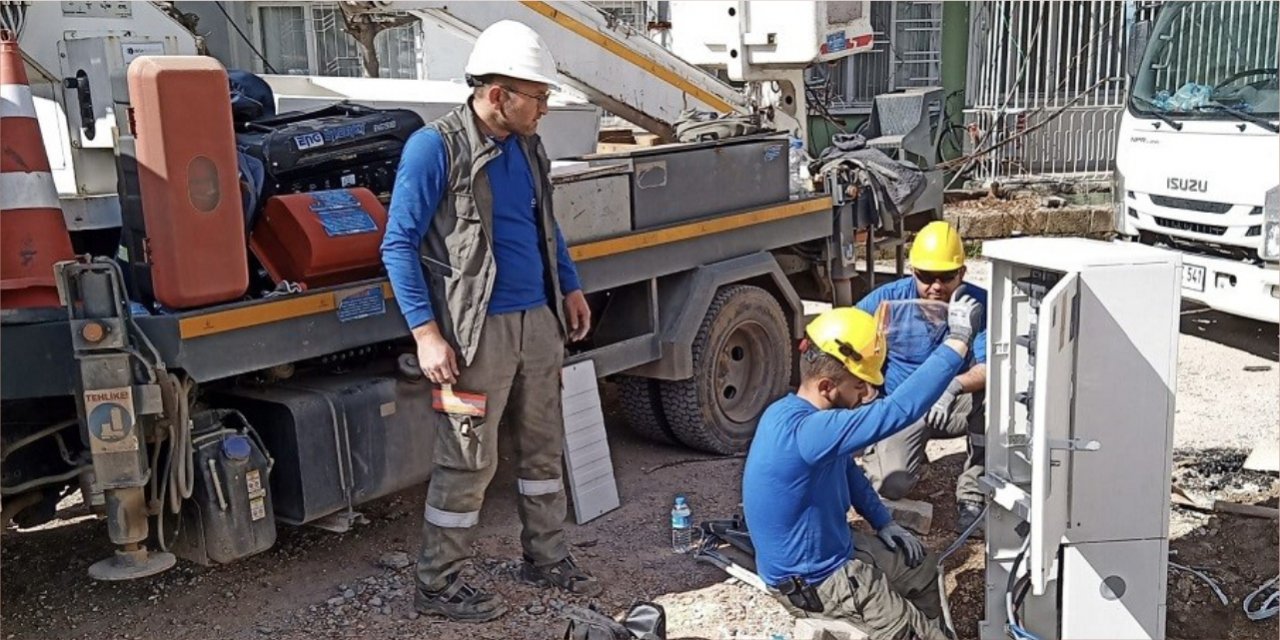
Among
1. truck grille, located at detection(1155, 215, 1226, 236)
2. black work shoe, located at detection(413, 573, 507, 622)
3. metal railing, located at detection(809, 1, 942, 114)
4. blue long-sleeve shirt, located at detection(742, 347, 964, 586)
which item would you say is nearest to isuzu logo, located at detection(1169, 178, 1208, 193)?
truck grille, located at detection(1155, 215, 1226, 236)

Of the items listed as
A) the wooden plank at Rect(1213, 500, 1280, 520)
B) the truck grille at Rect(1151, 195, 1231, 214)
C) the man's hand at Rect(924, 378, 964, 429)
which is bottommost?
the wooden plank at Rect(1213, 500, 1280, 520)

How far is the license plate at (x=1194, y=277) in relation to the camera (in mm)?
7457

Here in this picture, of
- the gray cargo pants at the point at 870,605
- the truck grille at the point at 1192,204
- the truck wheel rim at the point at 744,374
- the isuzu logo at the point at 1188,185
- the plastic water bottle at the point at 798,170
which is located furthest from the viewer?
the isuzu logo at the point at 1188,185

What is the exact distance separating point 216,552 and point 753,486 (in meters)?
1.65

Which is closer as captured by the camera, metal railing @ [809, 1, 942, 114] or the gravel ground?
the gravel ground

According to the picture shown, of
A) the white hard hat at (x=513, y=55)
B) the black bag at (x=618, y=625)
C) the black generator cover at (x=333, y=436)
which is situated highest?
the white hard hat at (x=513, y=55)

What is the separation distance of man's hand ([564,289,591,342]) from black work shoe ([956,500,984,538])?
1.62m

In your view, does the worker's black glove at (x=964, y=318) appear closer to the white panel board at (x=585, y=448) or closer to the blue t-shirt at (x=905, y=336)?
the blue t-shirt at (x=905, y=336)

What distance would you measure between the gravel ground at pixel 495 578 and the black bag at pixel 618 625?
7.2 inches

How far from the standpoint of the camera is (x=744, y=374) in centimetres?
601

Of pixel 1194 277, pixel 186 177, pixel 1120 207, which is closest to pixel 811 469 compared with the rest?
pixel 186 177

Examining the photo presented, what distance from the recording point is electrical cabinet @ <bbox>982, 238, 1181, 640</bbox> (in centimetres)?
341

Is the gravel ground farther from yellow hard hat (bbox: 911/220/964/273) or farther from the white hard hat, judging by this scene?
the white hard hat

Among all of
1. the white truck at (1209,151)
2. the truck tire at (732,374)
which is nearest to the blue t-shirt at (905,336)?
the truck tire at (732,374)
